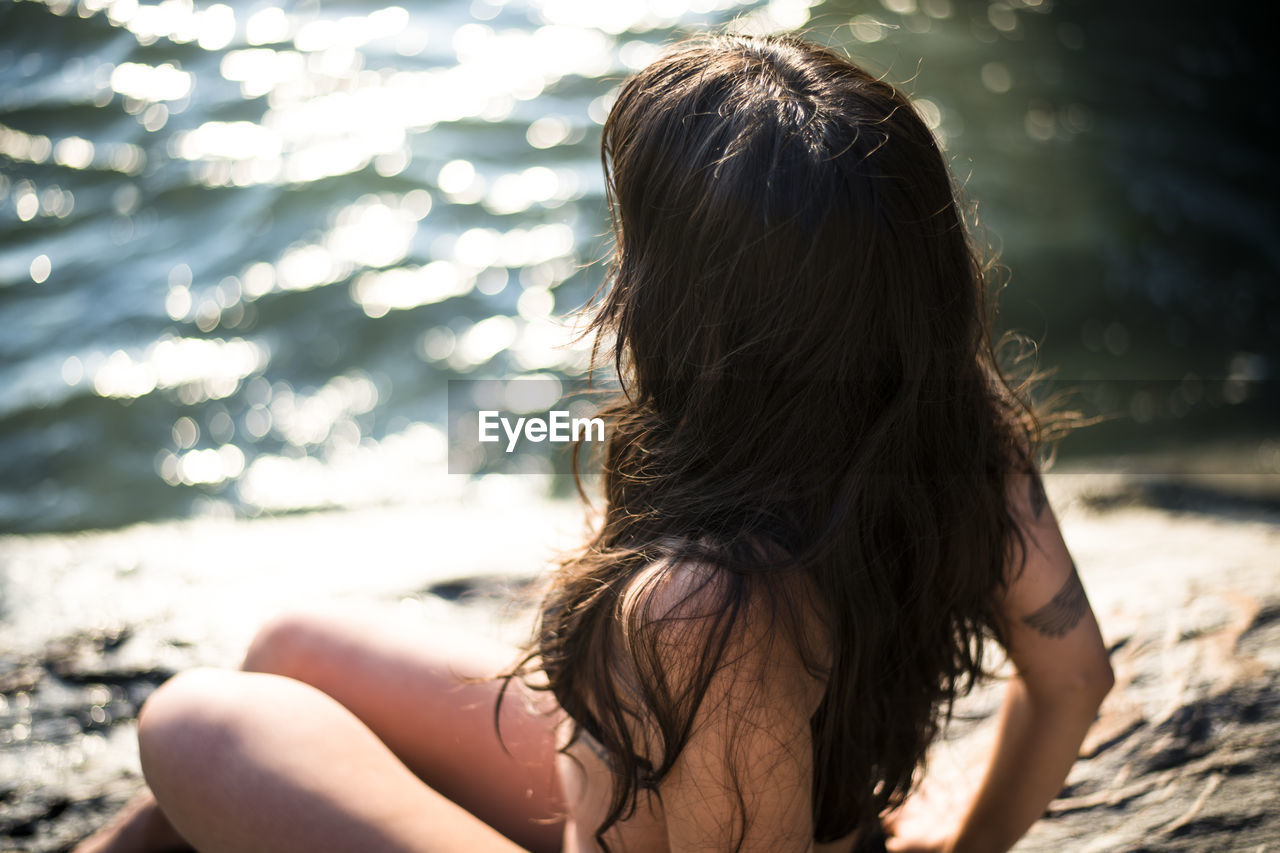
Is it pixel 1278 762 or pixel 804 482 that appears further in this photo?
pixel 1278 762

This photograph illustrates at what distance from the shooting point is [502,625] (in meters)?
2.32

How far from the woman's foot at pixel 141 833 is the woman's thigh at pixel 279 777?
255mm

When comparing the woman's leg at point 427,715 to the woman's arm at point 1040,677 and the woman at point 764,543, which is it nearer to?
the woman at point 764,543

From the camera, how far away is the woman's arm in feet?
4.53

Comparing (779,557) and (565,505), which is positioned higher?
(779,557)

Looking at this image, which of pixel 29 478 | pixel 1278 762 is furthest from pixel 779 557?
pixel 29 478

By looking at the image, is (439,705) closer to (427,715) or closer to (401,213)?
(427,715)

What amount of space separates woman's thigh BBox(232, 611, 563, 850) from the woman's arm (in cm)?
63

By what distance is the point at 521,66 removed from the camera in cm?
656

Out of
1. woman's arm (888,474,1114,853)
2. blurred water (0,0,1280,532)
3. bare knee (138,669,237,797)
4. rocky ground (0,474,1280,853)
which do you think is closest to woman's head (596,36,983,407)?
woman's arm (888,474,1114,853)

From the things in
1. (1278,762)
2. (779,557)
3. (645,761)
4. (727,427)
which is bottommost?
(1278,762)

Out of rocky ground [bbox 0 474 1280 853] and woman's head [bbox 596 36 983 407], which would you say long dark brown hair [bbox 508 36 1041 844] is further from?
rocky ground [bbox 0 474 1280 853]

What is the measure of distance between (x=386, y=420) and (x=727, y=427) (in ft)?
11.2

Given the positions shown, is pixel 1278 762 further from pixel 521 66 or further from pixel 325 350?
pixel 521 66
